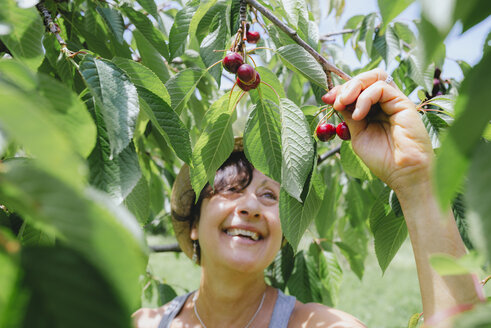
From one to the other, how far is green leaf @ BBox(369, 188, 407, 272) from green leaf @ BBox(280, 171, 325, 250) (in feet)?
1.20

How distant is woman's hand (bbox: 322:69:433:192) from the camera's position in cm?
111

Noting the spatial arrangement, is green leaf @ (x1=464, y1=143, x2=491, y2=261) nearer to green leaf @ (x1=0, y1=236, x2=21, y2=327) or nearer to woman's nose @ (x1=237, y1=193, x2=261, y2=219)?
green leaf @ (x1=0, y1=236, x2=21, y2=327)

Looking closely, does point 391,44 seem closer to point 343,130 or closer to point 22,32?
point 343,130

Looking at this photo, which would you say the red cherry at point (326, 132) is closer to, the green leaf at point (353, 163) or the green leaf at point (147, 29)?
the green leaf at point (353, 163)

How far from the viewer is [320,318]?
175 centimetres

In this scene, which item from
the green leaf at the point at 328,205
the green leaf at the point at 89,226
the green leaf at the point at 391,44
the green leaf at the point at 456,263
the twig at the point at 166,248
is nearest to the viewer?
the green leaf at the point at 89,226

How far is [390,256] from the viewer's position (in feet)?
4.44

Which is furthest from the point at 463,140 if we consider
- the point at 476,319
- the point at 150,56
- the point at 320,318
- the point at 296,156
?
the point at 320,318

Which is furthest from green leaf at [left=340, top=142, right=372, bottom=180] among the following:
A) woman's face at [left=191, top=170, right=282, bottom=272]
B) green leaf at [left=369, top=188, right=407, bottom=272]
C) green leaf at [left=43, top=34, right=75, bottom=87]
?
green leaf at [left=43, top=34, right=75, bottom=87]

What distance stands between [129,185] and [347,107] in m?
0.69

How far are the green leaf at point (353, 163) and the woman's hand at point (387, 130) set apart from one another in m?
0.16

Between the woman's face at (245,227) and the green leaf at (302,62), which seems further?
the woman's face at (245,227)

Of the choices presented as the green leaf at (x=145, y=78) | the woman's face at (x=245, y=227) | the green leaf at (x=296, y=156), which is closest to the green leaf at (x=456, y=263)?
the green leaf at (x=296, y=156)

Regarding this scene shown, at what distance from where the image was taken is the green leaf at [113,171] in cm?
78
